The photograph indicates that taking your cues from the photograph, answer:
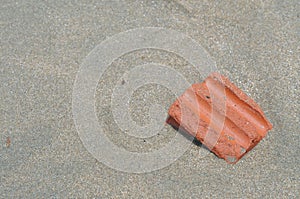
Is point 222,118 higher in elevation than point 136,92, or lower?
higher

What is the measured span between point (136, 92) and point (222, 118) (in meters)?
0.46

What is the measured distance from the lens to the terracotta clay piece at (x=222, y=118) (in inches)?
76.5

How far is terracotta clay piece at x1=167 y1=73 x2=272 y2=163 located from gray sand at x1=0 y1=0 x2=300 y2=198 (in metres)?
0.10

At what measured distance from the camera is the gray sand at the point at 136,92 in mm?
1993

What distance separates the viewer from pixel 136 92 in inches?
86.0

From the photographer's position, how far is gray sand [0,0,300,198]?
199cm

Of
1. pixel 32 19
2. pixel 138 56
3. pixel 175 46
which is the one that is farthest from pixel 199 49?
pixel 32 19

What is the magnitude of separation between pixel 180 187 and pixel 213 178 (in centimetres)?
15

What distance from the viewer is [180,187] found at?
77.8 inches

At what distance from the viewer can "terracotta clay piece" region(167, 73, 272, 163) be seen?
194cm

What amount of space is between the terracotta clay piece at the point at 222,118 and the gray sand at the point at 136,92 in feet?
0.34

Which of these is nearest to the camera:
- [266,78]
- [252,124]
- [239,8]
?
[252,124]

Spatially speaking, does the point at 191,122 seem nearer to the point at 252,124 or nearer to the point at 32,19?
the point at 252,124

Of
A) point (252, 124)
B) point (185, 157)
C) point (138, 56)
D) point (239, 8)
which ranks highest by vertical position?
point (239, 8)
